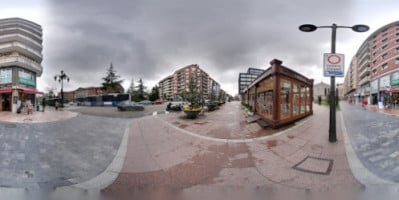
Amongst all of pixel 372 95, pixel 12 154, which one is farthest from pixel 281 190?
pixel 372 95

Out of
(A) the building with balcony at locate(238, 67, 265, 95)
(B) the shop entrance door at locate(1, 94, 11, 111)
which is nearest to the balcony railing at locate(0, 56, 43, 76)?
(B) the shop entrance door at locate(1, 94, 11, 111)

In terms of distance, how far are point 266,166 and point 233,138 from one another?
Result: 225 centimetres

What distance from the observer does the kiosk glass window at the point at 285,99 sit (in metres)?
7.59

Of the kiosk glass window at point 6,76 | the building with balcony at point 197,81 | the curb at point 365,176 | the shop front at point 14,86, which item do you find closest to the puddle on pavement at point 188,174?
the curb at point 365,176

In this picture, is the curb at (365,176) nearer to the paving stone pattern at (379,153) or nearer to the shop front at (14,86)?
the paving stone pattern at (379,153)

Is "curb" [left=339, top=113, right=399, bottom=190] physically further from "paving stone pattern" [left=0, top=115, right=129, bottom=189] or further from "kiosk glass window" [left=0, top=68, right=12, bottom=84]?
"kiosk glass window" [left=0, top=68, right=12, bottom=84]

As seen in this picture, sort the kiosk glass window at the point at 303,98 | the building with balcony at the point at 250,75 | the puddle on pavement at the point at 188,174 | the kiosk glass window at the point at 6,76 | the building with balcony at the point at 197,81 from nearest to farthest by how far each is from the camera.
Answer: the puddle on pavement at the point at 188,174, the kiosk glass window at the point at 303,98, the building with balcony at the point at 250,75, the kiosk glass window at the point at 6,76, the building with balcony at the point at 197,81

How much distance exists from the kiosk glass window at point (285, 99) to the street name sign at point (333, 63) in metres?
2.58

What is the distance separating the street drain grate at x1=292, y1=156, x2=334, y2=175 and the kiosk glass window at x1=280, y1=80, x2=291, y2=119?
380cm

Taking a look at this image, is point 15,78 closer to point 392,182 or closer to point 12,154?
point 12,154

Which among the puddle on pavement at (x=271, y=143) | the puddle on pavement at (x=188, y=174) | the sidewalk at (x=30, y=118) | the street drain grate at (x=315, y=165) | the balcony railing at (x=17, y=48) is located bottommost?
the puddle on pavement at (x=188, y=174)

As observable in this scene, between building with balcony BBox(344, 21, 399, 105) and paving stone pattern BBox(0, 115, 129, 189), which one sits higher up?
building with balcony BBox(344, 21, 399, 105)

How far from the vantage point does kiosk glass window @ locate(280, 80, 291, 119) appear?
7.59 meters

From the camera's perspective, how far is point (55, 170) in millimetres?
3531
